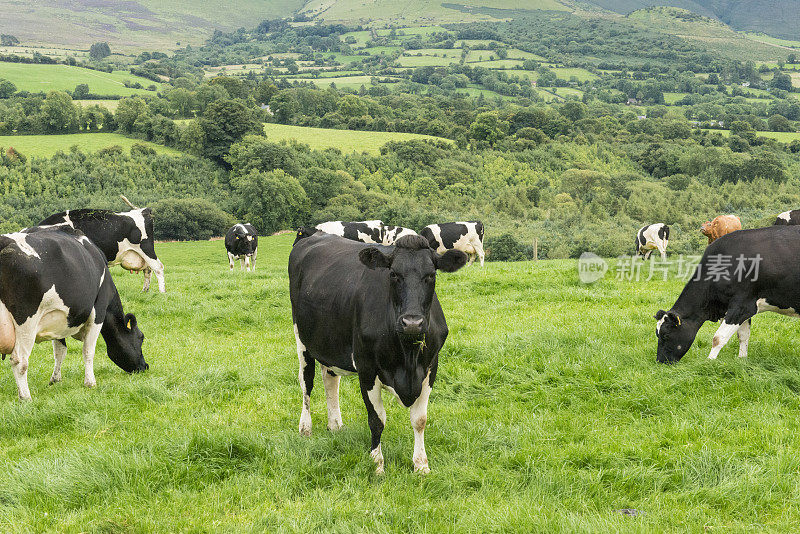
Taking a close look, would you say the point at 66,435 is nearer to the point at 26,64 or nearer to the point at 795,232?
the point at 795,232

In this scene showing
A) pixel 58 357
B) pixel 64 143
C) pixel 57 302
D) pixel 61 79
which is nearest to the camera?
pixel 57 302

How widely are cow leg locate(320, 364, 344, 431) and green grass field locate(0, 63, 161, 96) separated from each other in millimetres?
126155

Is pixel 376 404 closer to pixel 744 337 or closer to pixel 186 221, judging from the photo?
pixel 744 337

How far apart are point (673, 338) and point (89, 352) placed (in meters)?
8.89

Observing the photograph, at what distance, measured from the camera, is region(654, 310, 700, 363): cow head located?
352 inches

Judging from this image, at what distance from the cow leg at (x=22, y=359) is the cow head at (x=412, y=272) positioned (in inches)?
210

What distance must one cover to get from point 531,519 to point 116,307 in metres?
7.89

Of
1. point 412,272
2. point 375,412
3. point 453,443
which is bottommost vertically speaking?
point 453,443

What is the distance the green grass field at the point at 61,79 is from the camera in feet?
387

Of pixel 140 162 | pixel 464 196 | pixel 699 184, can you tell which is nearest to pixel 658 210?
pixel 699 184

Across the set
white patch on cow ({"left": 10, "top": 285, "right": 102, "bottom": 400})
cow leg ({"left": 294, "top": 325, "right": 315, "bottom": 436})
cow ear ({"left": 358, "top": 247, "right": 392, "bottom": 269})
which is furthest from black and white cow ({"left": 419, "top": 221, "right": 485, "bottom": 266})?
cow ear ({"left": 358, "top": 247, "right": 392, "bottom": 269})

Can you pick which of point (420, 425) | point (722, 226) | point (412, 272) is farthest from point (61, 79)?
point (420, 425)

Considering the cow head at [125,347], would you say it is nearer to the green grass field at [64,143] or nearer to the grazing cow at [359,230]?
the grazing cow at [359,230]

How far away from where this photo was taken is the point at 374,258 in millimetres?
5469
